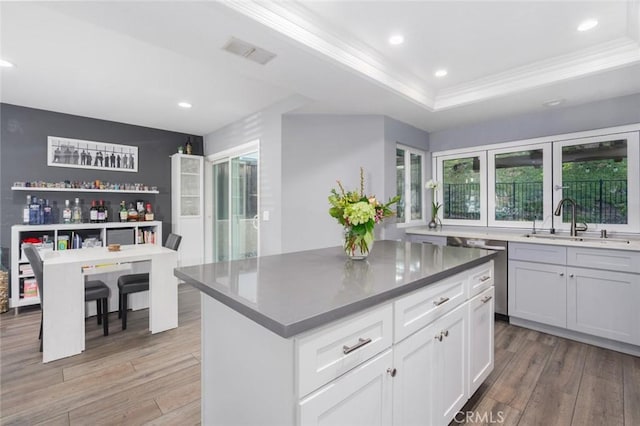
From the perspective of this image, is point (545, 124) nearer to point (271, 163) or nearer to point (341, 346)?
point (271, 163)

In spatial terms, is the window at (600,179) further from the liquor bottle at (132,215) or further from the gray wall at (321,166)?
the liquor bottle at (132,215)

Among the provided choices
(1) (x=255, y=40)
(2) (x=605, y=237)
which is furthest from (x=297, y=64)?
(2) (x=605, y=237)

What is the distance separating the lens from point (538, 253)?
302 cm

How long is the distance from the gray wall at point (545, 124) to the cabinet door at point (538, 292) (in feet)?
5.24

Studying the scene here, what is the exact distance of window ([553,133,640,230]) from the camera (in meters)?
3.02

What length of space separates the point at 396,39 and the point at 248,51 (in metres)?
1.13

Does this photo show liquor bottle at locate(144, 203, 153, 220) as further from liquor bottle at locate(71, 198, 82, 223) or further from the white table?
the white table

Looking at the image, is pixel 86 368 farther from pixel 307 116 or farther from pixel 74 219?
pixel 307 116

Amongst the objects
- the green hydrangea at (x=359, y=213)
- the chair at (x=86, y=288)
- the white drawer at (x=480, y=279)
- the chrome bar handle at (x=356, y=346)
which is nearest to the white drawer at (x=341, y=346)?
the chrome bar handle at (x=356, y=346)

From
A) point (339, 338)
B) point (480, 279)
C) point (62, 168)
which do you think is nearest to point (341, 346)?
point (339, 338)

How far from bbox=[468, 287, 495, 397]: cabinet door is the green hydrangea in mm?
845

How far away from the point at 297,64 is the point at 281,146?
1348 mm

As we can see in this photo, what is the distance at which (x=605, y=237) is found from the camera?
9.82 ft

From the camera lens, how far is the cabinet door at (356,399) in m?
0.95
